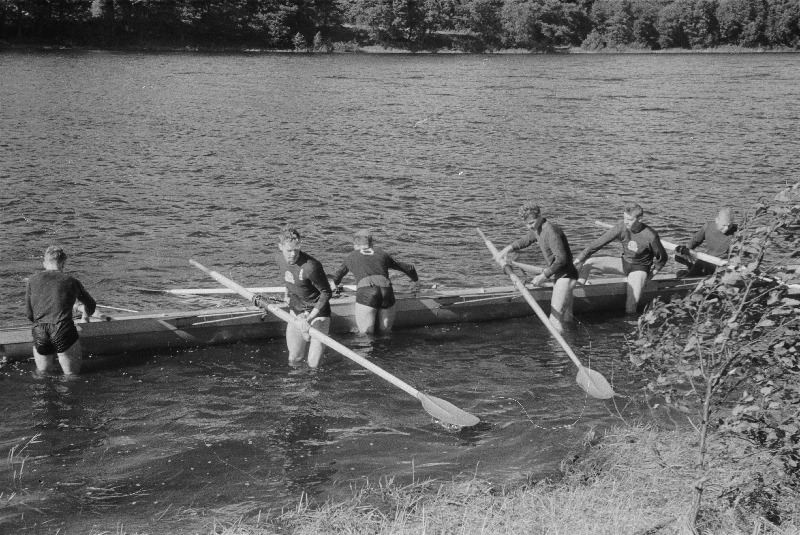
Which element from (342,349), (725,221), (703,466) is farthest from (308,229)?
(703,466)

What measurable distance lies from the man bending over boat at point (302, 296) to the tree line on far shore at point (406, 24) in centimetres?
8877

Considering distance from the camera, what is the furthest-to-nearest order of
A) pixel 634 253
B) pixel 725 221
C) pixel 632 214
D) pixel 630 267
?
pixel 630 267 < pixel 634 253 < pixel 725 221 < pixel 632 214

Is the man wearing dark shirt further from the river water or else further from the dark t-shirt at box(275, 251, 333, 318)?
the river water

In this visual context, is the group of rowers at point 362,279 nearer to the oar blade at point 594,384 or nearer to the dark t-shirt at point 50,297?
the dark t-shirt at point 50,297

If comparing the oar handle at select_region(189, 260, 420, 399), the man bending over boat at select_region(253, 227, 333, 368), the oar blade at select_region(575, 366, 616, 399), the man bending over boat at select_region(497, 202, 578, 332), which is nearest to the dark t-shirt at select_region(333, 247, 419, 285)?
the man bending over boat at select_region(253, 227, 333, 368)

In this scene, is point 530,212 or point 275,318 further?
point 530,212

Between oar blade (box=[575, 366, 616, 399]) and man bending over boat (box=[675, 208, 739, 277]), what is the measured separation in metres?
4.58

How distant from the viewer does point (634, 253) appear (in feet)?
56.3

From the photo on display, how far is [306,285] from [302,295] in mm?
183

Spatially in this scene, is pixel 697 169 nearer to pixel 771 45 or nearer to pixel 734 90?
pixel 734 90

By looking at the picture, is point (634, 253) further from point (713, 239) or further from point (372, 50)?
point (372, 50)

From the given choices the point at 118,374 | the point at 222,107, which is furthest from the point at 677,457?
the point at 222,107

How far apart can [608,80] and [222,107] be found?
3434cm

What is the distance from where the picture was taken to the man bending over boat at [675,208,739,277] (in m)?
17.1
